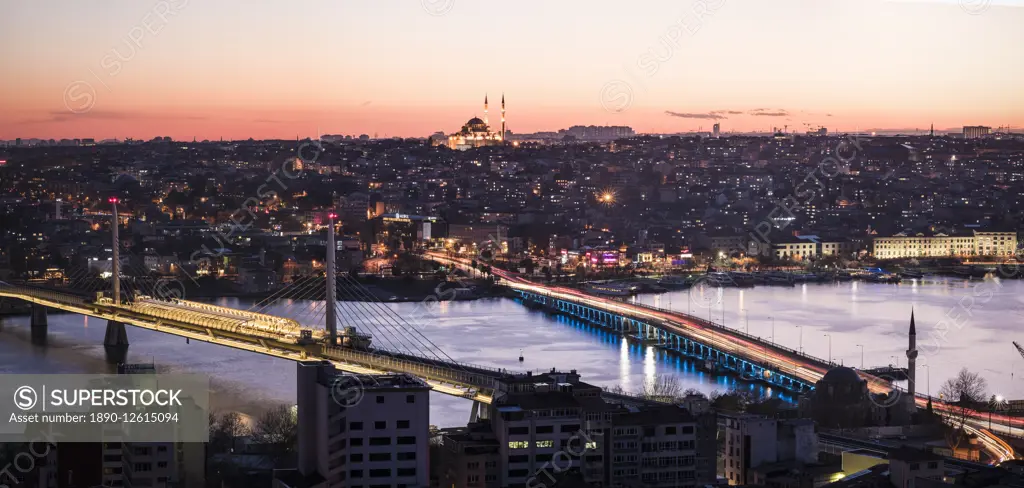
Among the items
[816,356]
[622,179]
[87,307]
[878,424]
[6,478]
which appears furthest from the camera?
[622,179]

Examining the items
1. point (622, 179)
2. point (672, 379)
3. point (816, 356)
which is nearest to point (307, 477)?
point (672, 379)

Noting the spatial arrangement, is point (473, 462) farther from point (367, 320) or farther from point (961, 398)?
→ point (367, 320)

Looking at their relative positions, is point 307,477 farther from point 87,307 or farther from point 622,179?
point 622,179

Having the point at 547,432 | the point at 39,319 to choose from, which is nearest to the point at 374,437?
the point at 547,432

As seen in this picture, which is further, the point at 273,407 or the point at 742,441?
the point at 273,407

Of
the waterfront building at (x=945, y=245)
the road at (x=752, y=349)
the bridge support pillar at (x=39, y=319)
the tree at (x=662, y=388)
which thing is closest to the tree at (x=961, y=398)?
the road at (x=752, y=349)

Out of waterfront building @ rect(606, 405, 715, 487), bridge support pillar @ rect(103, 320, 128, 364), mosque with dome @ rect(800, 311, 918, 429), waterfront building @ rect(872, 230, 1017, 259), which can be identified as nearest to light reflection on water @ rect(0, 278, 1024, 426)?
bridge support pillar @ rect(103, 320, 128, 364)
